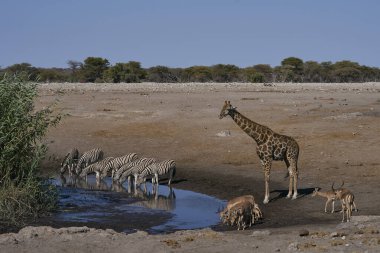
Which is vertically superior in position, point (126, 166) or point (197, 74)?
point (197, 74)

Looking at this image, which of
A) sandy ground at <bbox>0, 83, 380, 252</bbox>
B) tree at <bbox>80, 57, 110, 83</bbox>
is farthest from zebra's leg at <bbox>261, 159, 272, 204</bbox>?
tree at <bbox>80, 57, 110, 83</bbox>

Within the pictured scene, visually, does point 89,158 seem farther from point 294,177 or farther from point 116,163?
point 294,177

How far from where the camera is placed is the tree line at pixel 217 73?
8244cm

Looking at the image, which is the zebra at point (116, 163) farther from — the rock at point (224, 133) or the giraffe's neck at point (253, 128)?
the rock at point (224, 133)

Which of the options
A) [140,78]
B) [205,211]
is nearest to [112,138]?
[205,211]

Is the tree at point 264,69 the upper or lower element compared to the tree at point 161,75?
upper

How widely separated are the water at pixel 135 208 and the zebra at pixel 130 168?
34 centimetres

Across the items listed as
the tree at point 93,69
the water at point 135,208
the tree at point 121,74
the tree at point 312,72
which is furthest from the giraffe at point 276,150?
the tree at point 312,72

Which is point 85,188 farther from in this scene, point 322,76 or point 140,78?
point 322,76

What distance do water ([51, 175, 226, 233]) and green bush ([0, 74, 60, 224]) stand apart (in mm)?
705

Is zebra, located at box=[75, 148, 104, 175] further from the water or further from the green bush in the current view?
the green bush

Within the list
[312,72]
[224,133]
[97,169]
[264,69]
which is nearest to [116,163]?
[97,169]

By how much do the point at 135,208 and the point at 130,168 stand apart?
4.85 meters

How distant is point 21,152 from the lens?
60.4ft
